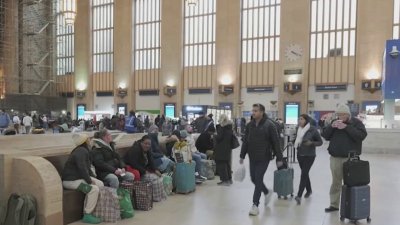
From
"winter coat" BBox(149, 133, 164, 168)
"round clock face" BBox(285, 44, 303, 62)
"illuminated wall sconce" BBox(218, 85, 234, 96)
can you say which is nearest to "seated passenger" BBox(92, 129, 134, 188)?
"winter coat" BBox(149, 133, 164, 168)

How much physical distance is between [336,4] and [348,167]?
21378 millimetres

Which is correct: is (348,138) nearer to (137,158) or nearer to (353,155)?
(353,155)

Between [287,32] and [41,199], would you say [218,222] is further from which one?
[287,32]

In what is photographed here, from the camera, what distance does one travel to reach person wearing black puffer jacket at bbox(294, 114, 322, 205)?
5793 millimetres

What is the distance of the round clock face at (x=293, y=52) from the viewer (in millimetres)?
24125

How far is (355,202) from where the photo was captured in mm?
4578

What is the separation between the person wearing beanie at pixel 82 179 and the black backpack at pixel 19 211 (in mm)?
608

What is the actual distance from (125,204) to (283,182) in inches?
102

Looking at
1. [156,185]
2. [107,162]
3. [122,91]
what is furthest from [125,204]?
[122,91]

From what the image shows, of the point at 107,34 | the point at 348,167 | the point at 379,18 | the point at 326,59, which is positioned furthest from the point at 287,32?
the point at 348,167

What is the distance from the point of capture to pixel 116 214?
→ 470cm

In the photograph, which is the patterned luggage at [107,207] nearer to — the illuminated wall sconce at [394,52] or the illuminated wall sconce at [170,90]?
the illuminated wall sconce at [394,52]

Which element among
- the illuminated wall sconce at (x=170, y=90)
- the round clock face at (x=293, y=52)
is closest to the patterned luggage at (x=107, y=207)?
the round clock face at (x=293, y=52)

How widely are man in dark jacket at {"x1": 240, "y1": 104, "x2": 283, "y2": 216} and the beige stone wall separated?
19577mm
